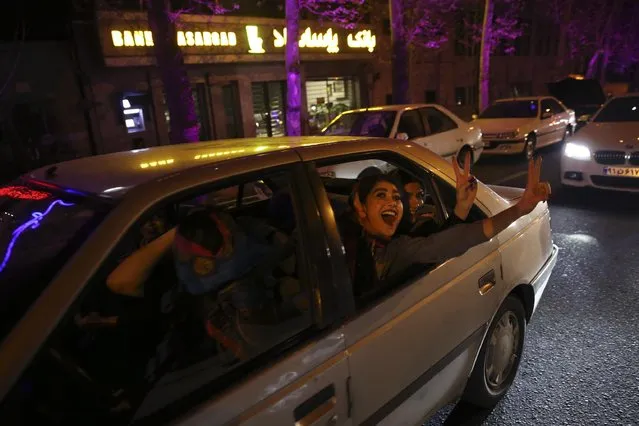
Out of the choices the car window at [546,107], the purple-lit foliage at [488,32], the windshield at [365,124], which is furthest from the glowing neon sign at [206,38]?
the purple-lit foliage at [488,32]

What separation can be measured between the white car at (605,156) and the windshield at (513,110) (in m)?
4.73

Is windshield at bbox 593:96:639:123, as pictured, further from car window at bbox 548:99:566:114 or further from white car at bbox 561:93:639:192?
car window at bbox 548:99:566:114

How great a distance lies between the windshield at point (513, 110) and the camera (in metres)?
12.3

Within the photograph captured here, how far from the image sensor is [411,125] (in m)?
8.52

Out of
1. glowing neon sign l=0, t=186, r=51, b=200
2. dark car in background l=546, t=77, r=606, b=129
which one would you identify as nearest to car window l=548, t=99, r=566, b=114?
dark car in background l=546, t=77, r=606, b=129

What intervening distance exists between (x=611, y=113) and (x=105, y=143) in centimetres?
1183

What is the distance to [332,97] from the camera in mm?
19891

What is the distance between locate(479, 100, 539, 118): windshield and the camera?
12.3 meters

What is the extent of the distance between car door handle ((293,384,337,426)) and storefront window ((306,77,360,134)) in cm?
1692

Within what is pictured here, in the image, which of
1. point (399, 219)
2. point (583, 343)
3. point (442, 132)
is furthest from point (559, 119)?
point (399, 219)

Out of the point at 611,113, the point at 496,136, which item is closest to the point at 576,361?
the point at 611,113

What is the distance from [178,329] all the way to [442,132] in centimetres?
802

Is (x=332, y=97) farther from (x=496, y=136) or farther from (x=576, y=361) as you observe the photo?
(x=576, y=361)

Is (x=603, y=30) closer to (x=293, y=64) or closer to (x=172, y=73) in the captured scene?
(x=293, y=64)
